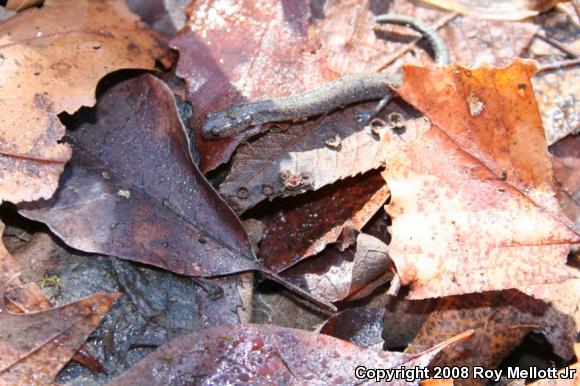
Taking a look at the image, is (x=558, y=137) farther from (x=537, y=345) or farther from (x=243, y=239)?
(x=243, y=239)

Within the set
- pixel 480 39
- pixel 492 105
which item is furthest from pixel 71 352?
pixel 480 39

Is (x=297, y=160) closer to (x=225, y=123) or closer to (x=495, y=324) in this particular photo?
(x=225, y=123)

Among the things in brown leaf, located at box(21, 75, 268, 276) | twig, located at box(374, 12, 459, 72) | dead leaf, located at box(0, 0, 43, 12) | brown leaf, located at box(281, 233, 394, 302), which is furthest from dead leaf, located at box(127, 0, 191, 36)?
brown leaf, located at box(281, 233, 394, 302)

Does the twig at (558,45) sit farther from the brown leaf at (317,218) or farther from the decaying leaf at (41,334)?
the decaying leaf at (41,334)

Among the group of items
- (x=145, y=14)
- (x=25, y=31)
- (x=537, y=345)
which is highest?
(x=25, y=31)

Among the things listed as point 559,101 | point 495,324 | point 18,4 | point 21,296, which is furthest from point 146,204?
point 559,101

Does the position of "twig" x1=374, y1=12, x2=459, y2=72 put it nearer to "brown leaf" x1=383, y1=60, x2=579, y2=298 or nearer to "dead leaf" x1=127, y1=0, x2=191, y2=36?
"brown leaf" x1=383, y1=60, x2=579, y2=298
